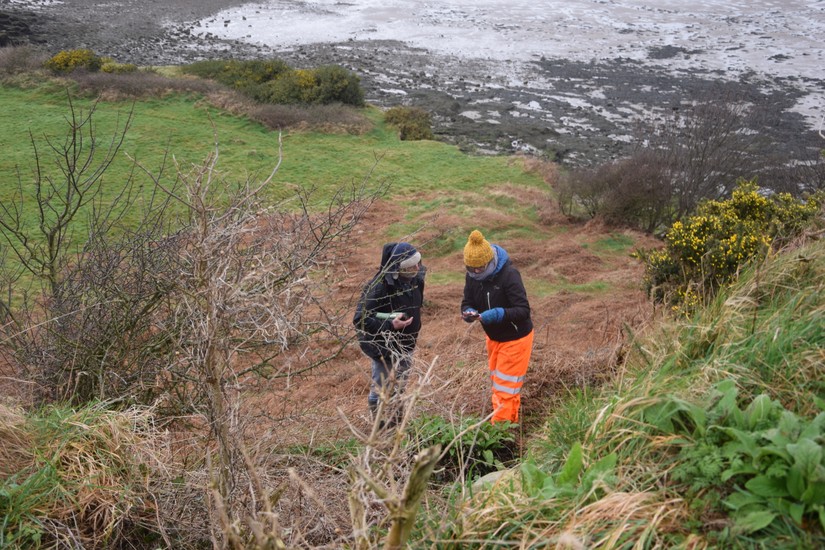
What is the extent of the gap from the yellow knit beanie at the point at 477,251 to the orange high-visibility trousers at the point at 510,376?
0.73 m

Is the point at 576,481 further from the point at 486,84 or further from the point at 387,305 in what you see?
the point at 486,84

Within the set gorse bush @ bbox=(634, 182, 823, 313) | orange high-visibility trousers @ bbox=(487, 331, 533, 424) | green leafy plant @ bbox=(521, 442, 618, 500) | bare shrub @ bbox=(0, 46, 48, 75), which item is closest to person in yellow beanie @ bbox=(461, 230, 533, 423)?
orange high-visibility trousers @ bbox=(487, 331, 533, 424)

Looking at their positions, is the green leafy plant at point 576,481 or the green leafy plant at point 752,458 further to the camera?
the green leafy plant at point 576,481

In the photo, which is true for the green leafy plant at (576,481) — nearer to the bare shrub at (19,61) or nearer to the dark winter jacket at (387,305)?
the dark winter jacket at (387,305)

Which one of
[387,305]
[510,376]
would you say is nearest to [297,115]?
[387,305]

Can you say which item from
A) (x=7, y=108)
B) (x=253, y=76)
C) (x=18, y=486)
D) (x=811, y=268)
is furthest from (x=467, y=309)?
(x=253, y=76)

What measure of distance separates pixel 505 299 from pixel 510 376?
0.63 m

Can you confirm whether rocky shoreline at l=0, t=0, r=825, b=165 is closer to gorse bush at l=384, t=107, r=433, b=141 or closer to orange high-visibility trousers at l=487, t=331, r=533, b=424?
gorse bush at l=384, t=107, r=433, b=141

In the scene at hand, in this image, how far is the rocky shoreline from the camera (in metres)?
22.0

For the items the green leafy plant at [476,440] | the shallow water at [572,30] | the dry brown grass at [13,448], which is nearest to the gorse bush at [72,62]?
the shallow water at [572,30]

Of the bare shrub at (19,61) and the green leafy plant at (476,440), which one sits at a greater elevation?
the bare shrub at (19,61)

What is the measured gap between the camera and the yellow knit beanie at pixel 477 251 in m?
5.02

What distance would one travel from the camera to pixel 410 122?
856 inches

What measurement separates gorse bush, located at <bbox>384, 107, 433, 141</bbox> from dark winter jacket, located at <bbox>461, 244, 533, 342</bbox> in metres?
16.3
